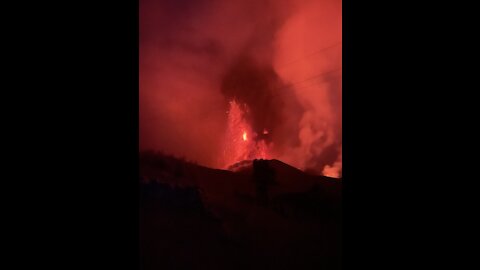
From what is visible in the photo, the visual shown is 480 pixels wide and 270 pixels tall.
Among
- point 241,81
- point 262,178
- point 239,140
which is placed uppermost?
point 241,81

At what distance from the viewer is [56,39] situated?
2295 millimetres

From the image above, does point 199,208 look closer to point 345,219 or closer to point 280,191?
point 280,191

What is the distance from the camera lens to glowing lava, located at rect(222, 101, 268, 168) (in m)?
2.43

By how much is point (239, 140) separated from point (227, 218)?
560 mm

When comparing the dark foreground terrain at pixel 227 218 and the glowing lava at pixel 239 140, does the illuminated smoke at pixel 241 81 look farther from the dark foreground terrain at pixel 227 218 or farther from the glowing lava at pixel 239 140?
the dark foreground terrain at pixel 227 218

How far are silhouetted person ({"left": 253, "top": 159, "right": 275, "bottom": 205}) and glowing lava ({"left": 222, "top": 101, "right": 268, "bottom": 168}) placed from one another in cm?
6

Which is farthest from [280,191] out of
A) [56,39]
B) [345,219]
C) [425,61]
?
[56,39]

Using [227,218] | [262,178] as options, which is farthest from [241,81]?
[227,218]

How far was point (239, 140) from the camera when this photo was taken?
2.43m

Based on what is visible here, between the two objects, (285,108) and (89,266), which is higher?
(285,108)

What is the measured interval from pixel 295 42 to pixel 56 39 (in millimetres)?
1619

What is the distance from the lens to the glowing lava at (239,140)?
243cm

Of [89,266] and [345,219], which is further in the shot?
[345,219]

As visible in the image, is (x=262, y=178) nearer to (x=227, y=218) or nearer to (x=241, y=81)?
(x=227, y=218)
